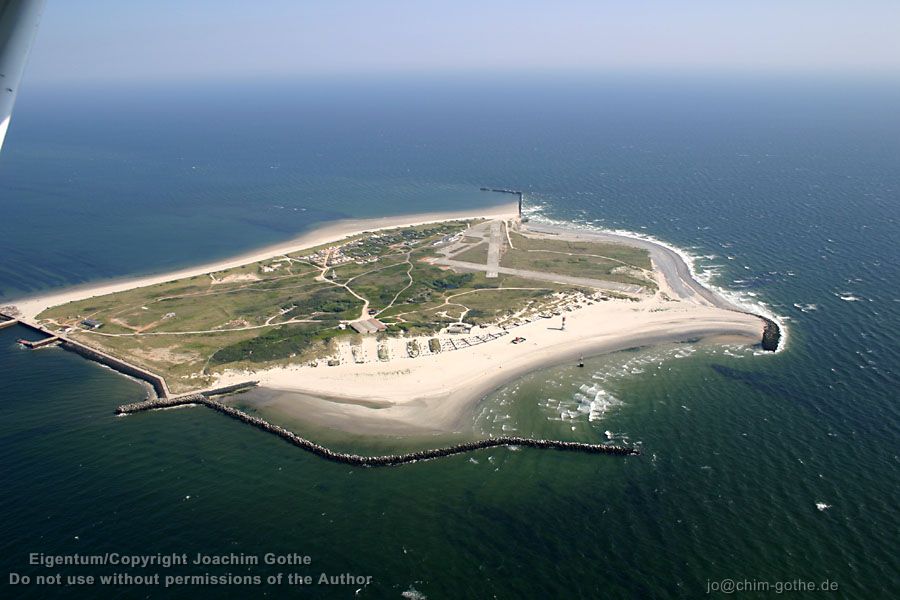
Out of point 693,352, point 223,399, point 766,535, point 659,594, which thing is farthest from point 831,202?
point 223,399

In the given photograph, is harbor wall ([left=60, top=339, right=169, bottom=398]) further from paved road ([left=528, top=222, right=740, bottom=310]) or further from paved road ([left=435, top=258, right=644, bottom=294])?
paved road ([left=528, top=222, right=740, bottom=310])

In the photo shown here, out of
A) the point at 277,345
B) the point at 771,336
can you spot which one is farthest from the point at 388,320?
the point at 771,336

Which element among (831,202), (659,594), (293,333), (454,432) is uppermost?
(831,202)

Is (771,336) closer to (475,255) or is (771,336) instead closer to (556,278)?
(556,278)

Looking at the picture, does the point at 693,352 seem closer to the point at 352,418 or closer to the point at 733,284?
the point at 733,284

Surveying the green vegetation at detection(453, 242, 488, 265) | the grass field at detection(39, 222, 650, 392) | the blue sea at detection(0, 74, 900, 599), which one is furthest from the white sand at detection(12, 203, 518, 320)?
the green vegetation at detection(453, 242, 488, 265)

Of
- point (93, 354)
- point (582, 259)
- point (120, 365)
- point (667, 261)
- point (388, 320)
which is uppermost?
point (582, 259)
